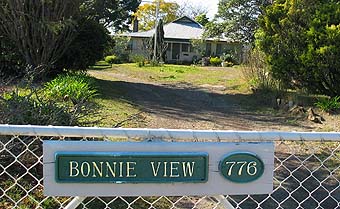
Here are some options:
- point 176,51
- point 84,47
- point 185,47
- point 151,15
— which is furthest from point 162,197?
point 151,15

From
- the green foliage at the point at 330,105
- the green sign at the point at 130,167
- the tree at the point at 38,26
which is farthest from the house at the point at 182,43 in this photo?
the green sign at the point at 130,167

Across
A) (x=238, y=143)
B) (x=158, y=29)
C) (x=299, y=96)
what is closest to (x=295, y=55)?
(x=299, y=96)

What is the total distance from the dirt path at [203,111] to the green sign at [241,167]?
6.04 metres

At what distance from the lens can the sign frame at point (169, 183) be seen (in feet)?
5.93

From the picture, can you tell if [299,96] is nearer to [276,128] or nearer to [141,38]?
[276,128]

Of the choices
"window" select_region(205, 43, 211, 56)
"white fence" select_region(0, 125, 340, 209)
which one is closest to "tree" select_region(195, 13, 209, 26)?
"window" select_region(205, 43, 211, 56)

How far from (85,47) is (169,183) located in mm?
12271

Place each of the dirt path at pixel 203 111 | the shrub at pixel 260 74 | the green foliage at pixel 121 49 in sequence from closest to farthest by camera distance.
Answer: the dirt path at pixel 203 111 < the shrub at pixel 260 74 < the green foliage at pixel 121 49

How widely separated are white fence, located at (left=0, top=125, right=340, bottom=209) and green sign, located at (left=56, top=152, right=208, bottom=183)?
11 centimetres

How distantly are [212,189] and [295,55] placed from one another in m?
9.33

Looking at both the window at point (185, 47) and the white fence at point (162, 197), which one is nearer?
the white fence at point (162, 197)

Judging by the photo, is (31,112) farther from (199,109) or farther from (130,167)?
(199,109)

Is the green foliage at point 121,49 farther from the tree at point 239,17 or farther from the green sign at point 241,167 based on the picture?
the green sign at point 241,167

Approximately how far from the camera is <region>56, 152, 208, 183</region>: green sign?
1.80 m
